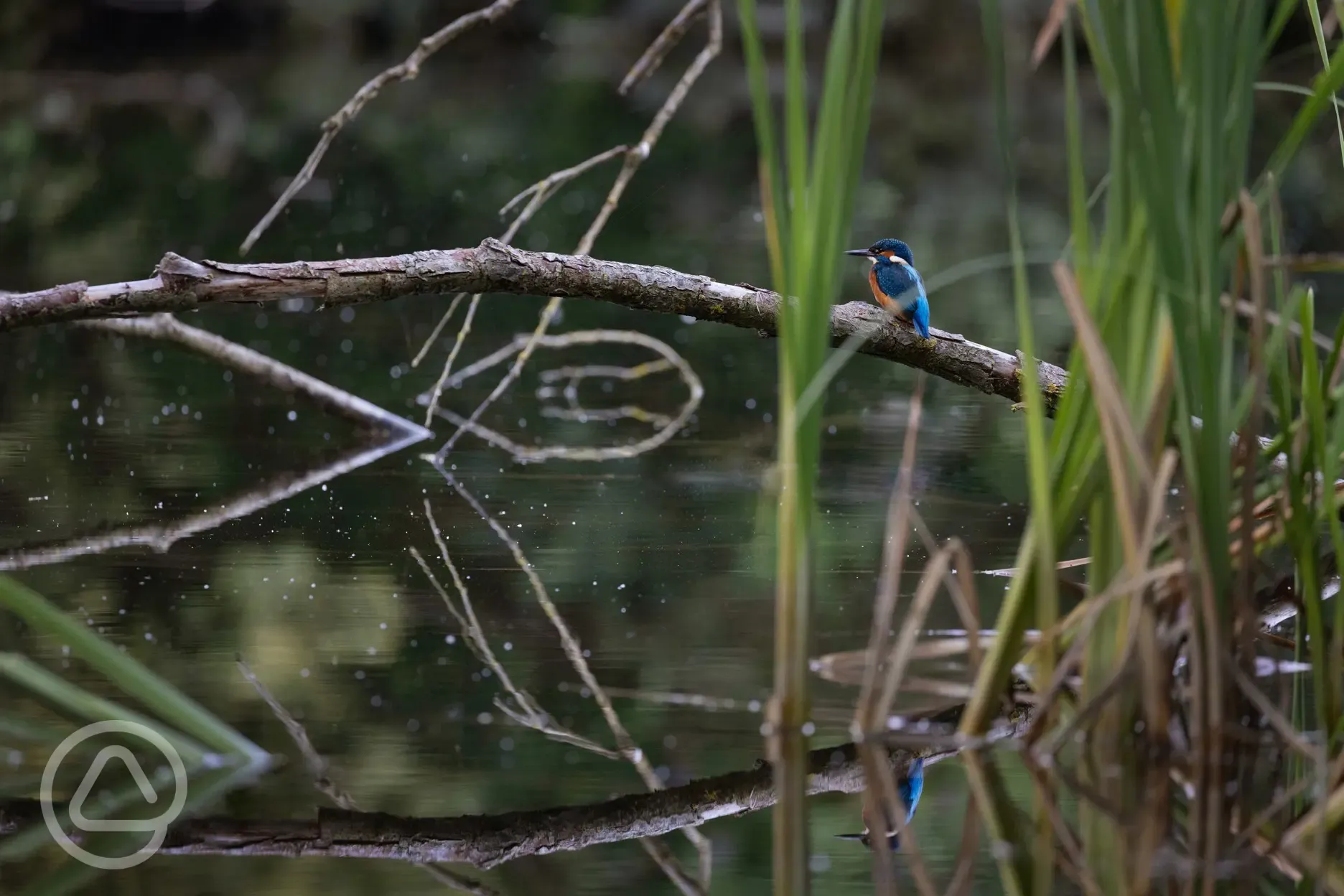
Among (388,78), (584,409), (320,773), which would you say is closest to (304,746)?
(320,773)

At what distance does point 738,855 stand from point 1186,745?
2.13ft

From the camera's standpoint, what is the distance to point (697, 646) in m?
2.63

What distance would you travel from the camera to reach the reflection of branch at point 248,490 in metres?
3.14

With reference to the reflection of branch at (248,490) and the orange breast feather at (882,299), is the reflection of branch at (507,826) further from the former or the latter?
the reflection of branch at (248,490)

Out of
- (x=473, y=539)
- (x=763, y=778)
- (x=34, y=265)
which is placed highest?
(x=34, y=265)

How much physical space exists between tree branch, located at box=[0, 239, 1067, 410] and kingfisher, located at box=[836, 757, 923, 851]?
41.4 inches

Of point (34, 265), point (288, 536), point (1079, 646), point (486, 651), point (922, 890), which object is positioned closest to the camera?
point (922, 890)

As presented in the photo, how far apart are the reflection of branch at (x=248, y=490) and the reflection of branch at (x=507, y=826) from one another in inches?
50.2

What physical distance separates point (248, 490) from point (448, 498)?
0.46 metres

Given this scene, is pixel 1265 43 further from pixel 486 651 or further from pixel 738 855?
pixel 486 651

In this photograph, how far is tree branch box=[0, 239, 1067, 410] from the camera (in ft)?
9.09

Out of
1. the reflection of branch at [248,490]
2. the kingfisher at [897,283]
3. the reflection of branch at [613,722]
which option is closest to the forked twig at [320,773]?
the reflection of branch at [613,722]

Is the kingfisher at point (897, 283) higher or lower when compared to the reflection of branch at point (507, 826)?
higher

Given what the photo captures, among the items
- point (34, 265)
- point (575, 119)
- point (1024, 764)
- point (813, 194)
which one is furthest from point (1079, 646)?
point (575, 119)
